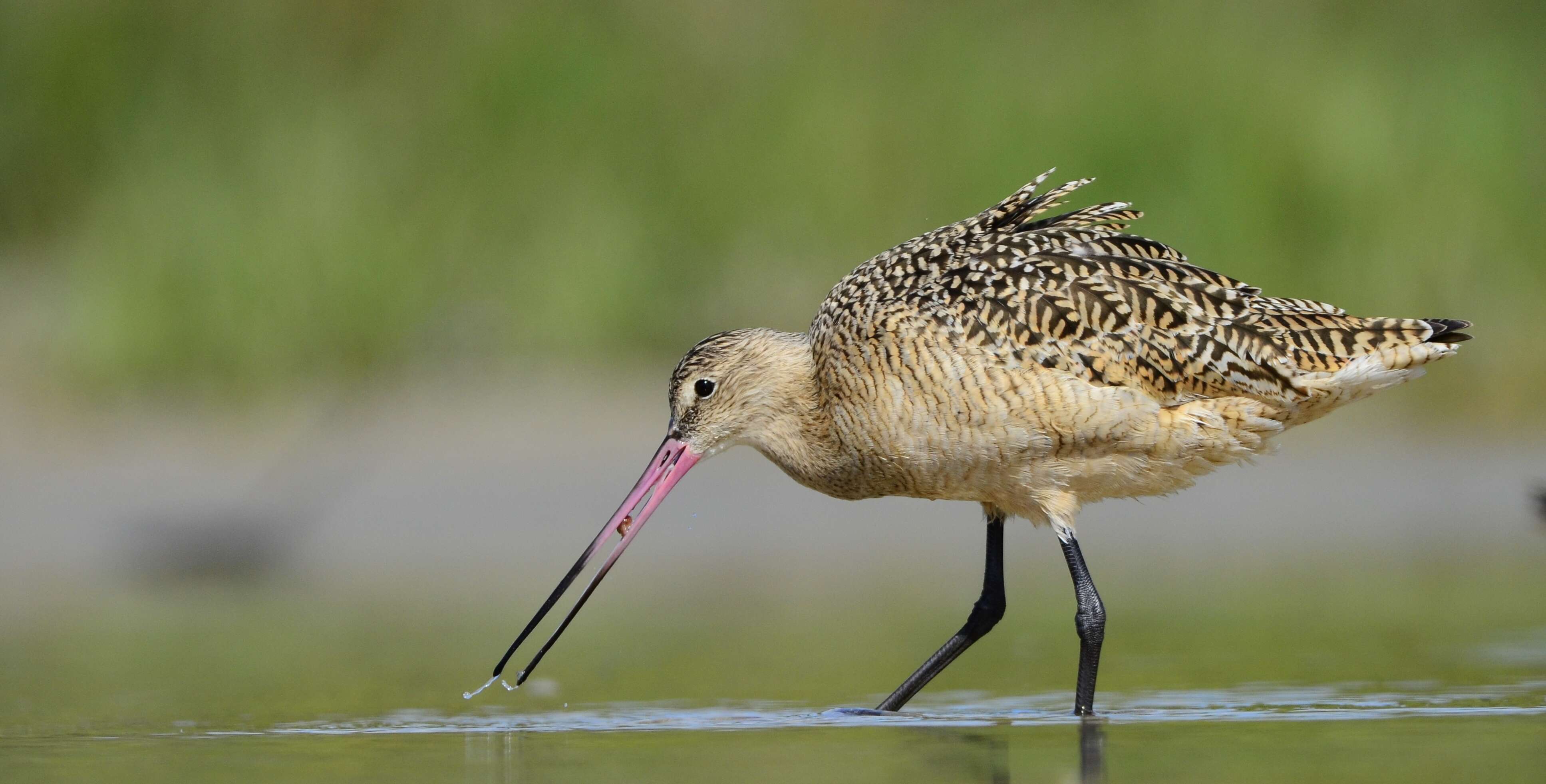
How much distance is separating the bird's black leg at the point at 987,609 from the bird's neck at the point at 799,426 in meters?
0.53

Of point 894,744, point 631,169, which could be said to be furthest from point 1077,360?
point 631,169

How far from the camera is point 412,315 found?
30.4ft

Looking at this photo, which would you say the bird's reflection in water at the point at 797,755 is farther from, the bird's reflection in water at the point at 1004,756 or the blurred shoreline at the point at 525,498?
the blurred shoreline at the point at 525,498

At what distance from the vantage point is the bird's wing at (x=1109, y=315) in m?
5.48

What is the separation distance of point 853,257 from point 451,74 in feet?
6.87

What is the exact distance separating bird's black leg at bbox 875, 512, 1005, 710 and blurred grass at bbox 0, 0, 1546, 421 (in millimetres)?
3503

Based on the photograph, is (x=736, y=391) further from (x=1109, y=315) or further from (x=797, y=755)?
(x=797, y=755)

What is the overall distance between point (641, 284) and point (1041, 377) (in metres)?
4.23

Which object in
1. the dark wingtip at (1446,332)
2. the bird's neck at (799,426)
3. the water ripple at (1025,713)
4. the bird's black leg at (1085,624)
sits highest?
the dark wingtip at (1446,332)

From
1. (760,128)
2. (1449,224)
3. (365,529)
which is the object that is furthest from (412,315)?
(1449,224)

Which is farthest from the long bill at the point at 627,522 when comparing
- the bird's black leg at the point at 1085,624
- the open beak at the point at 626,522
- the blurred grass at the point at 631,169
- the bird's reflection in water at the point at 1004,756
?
the blurred grass at the point at 631,169

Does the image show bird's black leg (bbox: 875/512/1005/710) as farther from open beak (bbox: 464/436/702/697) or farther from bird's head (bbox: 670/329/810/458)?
open beak (bbox: 464/436/702/697)

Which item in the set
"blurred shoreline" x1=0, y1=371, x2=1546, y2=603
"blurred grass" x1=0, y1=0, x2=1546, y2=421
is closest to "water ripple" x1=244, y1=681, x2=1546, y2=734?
"blurred shoreline" x1=0, y1=371, x2=1546, y2=603

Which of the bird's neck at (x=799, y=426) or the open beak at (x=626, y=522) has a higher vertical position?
the bird's neck at (x=799, y=426)
